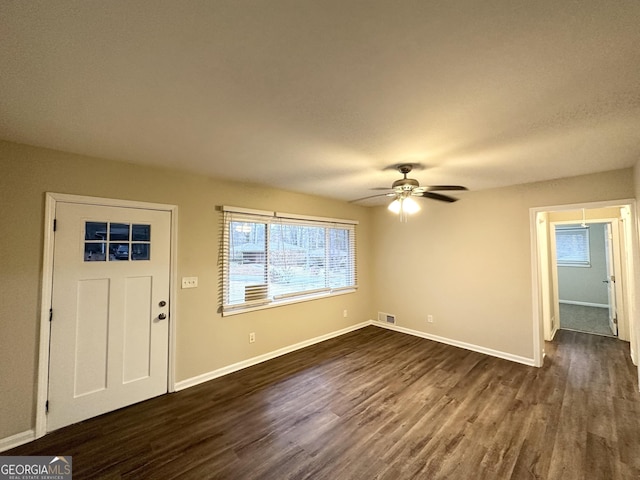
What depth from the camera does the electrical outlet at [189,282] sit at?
9.95ft

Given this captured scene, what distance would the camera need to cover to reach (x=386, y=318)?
519 cm

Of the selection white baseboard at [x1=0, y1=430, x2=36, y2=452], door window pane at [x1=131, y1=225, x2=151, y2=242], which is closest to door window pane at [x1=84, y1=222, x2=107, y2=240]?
door window pane at [x1=131, y1=225, x2=151, y2=242]

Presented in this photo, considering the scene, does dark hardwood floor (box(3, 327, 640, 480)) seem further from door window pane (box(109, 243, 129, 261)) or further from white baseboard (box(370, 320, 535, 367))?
door window pane (box(109, 243, 129, 261))

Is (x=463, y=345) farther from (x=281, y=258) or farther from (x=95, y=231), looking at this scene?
(x=95, y=231)

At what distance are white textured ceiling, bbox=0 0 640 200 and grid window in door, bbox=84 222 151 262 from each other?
2.30 feet

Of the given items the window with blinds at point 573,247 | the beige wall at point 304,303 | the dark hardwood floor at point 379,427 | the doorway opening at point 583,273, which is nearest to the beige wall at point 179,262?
the beige wall at point 304,303

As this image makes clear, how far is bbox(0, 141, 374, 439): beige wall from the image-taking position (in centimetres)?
212

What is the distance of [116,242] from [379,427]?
308cm

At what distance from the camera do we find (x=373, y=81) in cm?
142

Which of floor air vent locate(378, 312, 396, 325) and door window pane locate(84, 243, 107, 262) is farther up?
door window pane locate(84, 243, 107, 262)

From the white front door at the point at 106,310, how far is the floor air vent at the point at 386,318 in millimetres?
3799

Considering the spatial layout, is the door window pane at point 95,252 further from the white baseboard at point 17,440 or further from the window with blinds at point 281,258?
the white baseboard at point 17,440

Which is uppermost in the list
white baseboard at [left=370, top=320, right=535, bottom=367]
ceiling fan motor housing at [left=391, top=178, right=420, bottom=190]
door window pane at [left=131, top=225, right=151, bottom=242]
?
ceiling fan motor housing at [left=391, top=178, right=420, bottom=190]

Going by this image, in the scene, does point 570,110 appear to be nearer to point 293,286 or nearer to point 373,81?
point 373,81
